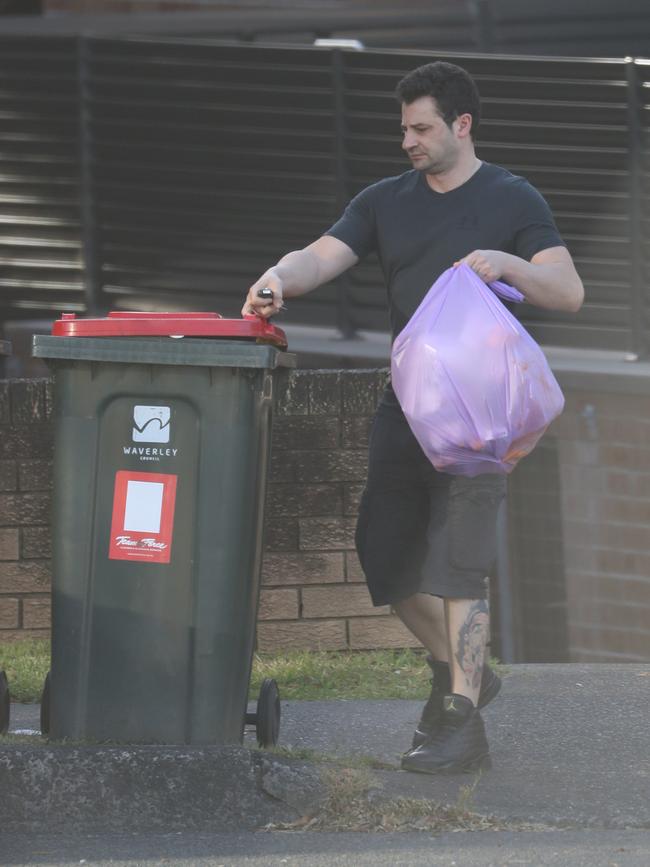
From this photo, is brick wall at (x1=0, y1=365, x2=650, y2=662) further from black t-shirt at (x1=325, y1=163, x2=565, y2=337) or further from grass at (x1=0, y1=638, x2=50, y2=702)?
black t-shirt at (x1=325, y1=163, x2=565, y2=337)

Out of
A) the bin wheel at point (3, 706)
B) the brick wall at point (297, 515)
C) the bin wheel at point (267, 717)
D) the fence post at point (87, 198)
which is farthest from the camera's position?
the fence post at point (87, 198)

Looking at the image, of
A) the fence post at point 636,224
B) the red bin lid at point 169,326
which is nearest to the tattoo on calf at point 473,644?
the red bin lid at point 169,326

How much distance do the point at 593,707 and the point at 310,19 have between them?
5.43 m

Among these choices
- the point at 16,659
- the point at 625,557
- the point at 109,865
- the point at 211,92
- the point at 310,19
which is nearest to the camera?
the point at 109,865

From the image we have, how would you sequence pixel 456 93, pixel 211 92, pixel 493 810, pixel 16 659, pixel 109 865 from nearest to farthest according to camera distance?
pixel 109 865 → pixel 493 810 → pixel 456 93 → pixel 16 659 → pixel 211 92

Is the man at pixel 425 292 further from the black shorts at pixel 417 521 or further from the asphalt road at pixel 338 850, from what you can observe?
the asphalt road at pixel 338 850

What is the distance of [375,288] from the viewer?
823 cm

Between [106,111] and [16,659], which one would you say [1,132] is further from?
[16,659]

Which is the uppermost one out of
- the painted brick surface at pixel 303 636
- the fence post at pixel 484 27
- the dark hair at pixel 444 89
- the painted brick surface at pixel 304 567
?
the fence post at pixel 484 27

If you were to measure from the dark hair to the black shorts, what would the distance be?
807 mm

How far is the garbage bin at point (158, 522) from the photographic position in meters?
4.46

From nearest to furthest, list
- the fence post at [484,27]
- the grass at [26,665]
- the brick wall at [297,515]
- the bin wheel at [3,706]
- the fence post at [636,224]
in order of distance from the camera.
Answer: the bin wheel at [3,706]
the grass at [26,665]
the brick wall at [297,515]
the fence post at [636,224]
the fence post at [484,27]

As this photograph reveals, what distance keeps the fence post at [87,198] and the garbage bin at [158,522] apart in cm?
394

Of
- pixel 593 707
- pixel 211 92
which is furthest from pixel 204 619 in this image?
pixel 211 92
